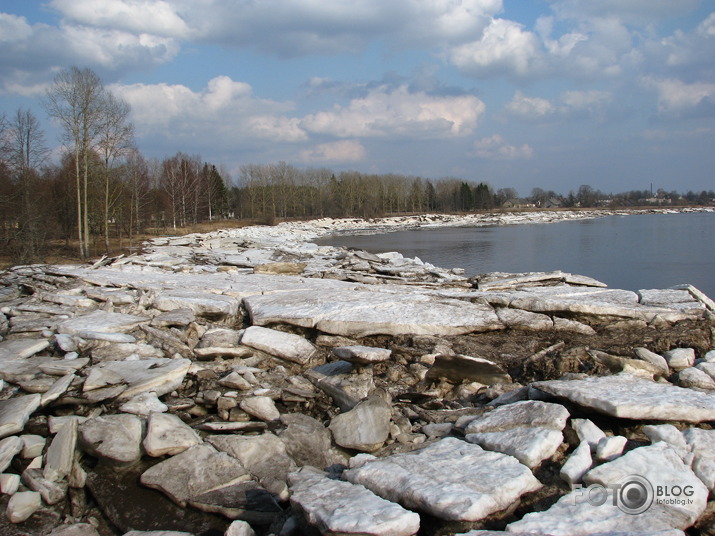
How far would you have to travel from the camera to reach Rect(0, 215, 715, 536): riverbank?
9.51ft

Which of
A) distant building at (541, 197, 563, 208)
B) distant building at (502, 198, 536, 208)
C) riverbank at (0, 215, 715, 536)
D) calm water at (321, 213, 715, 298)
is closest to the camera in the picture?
riverbank at (0, 215, 715, 536)

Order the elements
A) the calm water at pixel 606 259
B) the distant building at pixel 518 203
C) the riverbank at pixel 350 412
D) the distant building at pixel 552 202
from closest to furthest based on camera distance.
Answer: the riverbank at pixel 350 412 → the calm water at pixel 606 259 → the distant building at pixel 518 203 → the distant building at pixel 552 202

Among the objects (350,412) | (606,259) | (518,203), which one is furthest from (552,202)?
(350,412)

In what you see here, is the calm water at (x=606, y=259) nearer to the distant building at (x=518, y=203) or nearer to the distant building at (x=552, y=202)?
the distant building at (x=518, y=203)

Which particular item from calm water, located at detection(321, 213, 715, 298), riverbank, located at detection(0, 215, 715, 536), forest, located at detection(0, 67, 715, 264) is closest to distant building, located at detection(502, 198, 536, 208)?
forest, located at detection(0, 67, 715, 264)

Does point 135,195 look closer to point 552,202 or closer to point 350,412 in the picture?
point 350,412

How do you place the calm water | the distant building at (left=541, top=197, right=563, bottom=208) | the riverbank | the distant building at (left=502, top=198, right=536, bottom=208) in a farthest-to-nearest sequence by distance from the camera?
1. the distant building at (left=541, top=197, right=563, bottom=208)
2. the distant building at (left=502, top=198, right=536, bottom=208)
3. the calm water
4. the riverbank

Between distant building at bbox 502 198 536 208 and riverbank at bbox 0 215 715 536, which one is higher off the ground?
distant building at bbox 502 198 536 208

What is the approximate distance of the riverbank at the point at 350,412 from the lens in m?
2.90

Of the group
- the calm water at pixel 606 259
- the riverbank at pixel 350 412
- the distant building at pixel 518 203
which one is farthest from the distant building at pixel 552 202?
the riverbank at pixel 350 412

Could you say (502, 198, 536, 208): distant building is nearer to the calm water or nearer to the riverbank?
the calm water

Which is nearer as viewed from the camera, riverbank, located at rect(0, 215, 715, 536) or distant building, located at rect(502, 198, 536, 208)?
riverbank, located at rect(0, 215, 715, 536)

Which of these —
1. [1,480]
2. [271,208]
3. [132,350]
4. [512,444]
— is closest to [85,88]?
[132,350]

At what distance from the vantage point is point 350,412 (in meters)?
4.18
